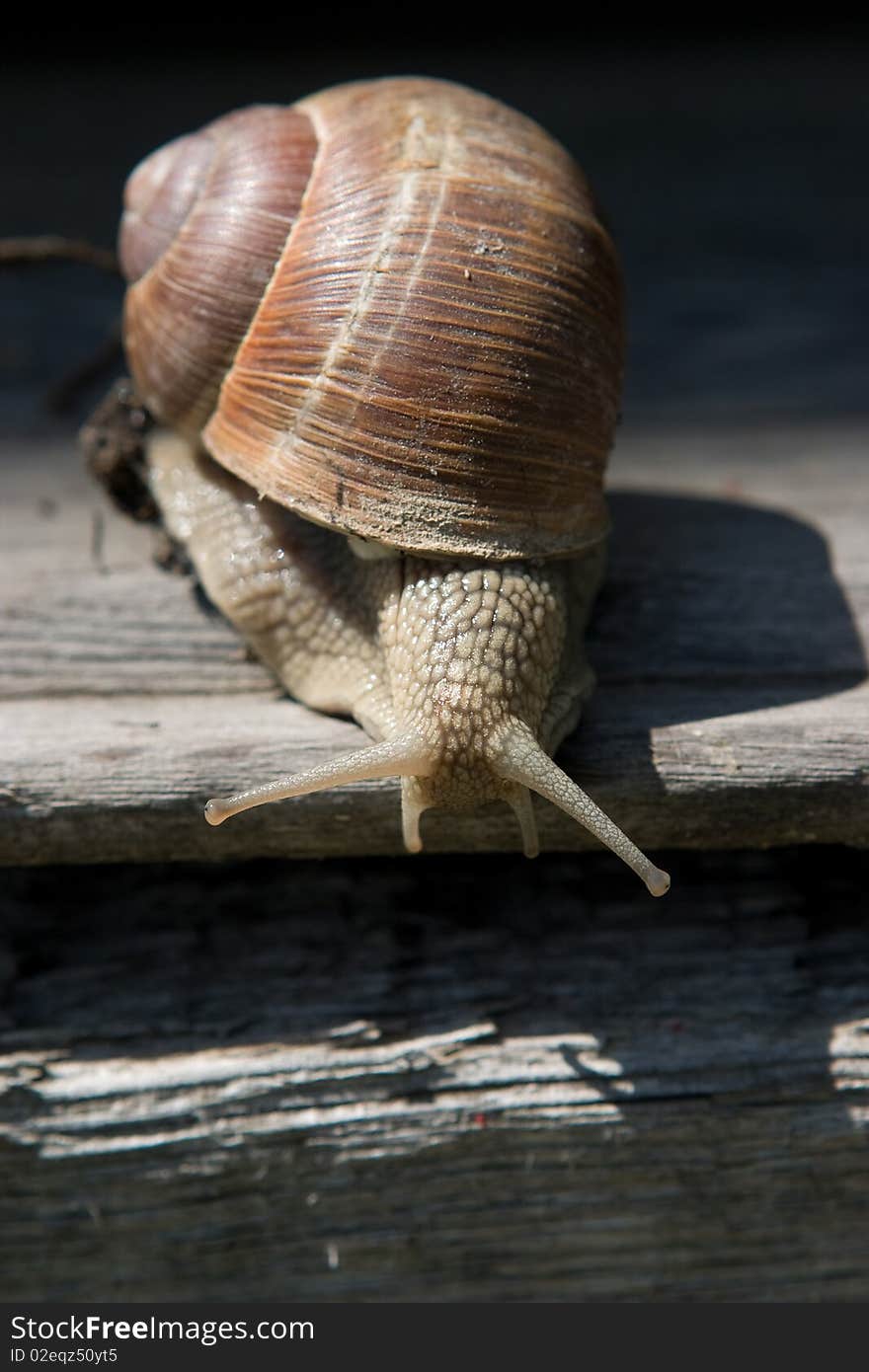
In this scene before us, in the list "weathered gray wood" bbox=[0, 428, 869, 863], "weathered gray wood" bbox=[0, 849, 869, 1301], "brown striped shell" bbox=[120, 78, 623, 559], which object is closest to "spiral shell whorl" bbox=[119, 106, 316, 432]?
"brown striped shell" bbox=[120, 78, 623, 559]

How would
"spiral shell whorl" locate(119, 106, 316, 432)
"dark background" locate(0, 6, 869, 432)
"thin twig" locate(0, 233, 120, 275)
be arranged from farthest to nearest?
"dark background" locate(0, 6, 869, 432) → "thin twig" locate(0, 233, 120, 275) → "spiral shell whorl" locate(119, 106, 316, 432)

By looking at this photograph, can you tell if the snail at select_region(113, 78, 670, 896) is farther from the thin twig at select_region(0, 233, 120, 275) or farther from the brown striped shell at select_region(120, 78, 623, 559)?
the thin twig at select_region(0, 233, 120, 275)

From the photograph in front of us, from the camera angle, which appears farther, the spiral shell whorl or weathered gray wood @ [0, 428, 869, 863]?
the spiral shell whorl

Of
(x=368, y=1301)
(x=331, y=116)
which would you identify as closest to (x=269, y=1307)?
(x=368, y=1301)

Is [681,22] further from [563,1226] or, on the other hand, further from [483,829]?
[563,1226]

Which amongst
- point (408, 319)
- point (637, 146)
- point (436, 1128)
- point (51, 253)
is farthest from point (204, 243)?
point (637, 146)

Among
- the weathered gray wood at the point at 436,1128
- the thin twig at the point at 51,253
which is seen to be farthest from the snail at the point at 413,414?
the thin twig at the point at 51,253
